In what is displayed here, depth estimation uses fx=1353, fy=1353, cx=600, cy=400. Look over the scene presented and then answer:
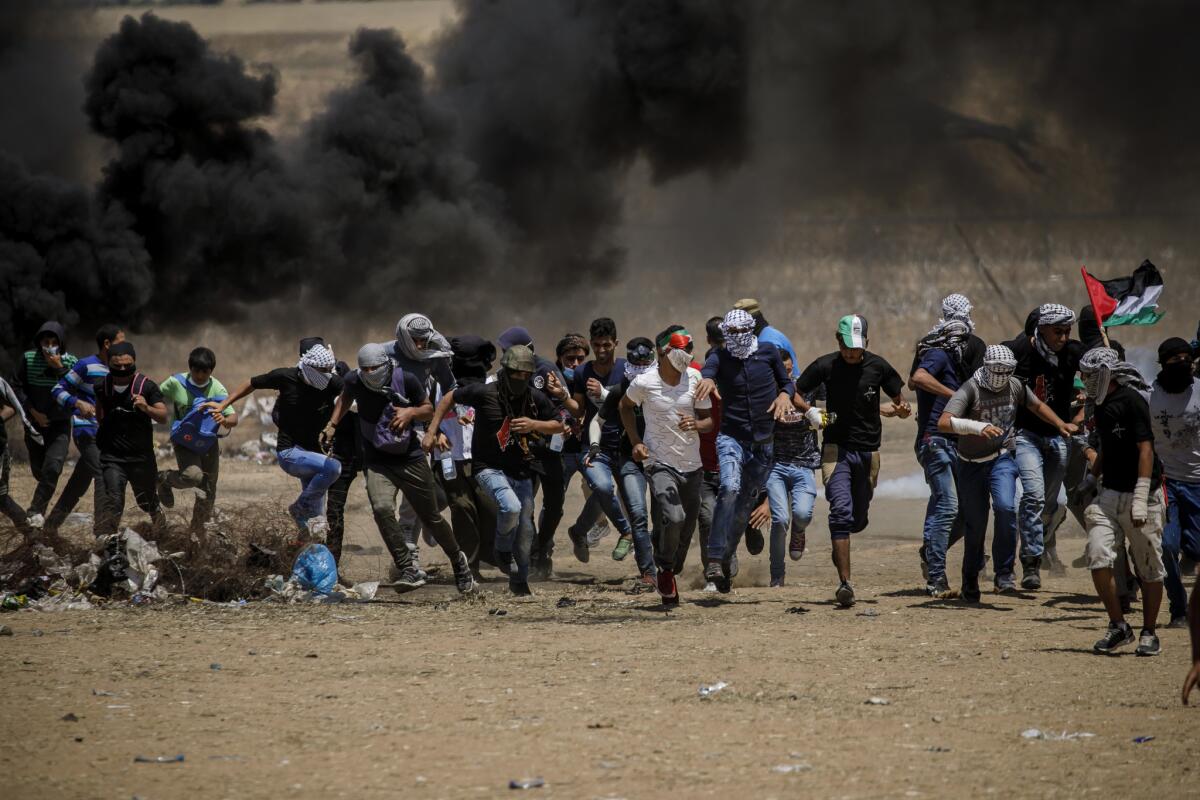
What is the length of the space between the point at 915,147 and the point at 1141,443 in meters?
28.8

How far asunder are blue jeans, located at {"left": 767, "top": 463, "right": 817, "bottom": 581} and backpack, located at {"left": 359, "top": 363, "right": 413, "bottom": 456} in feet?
7.47

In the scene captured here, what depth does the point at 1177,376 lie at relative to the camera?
683cm

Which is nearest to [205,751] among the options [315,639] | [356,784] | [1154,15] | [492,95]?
[356,784]

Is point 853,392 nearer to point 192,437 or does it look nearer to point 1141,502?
point 1141,502

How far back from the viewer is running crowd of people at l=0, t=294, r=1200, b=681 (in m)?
7.76

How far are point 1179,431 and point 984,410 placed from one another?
1176 mm

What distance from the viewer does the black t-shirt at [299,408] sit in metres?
8.77

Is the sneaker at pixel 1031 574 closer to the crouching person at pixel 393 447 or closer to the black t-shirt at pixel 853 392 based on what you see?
the black t-shirt at pixel 853 392

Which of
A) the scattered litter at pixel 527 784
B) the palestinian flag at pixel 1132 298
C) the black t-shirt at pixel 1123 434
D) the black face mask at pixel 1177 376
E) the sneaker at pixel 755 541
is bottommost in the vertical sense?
the scattered litter at pixel 527 784

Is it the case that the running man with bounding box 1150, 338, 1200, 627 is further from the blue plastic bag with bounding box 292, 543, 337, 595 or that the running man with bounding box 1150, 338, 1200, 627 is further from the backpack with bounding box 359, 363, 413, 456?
the blue plastic bag with bounding box 292, 543, 337, 595

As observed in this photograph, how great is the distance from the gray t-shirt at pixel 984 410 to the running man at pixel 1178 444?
3.03 feet

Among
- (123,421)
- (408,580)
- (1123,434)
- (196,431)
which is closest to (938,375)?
(1123,434)

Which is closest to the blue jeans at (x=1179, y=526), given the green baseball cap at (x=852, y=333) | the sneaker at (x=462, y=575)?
the green baseball cap at (x=852, y=333)

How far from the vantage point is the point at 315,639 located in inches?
274
